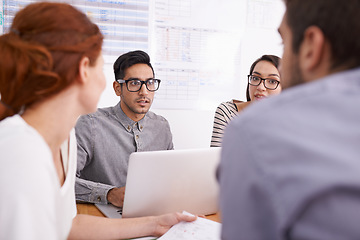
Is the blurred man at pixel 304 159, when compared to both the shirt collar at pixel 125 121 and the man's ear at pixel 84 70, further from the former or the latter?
the shirt collar at pixel 125 121

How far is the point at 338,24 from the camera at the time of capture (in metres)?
0.55

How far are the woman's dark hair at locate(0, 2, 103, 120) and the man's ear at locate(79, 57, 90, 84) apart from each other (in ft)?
0.04

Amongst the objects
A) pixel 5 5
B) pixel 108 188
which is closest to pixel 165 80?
pixel 5 5

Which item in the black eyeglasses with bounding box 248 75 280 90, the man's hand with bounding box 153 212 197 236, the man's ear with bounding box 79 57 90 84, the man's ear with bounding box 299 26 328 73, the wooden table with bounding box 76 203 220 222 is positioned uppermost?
the man's ear with bounding box 299 26 328 73

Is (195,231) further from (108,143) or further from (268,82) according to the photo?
(268,82)

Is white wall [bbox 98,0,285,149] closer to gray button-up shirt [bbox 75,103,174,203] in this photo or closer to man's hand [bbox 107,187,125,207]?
gray button-up shirt [bbox 75,103,174,203]

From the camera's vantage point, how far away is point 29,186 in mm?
746

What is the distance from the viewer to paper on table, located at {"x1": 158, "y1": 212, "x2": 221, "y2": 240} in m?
1.10

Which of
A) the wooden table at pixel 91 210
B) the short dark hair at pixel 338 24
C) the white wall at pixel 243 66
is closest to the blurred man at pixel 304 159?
the short dark hair at pixel 338 24

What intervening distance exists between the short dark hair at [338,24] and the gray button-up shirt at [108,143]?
1518mm

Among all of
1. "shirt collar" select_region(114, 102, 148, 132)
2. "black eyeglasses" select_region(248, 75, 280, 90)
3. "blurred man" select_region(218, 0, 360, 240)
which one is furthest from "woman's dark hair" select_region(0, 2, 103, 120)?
"black eyeglasses" select_region(248, 75, 280, 90)

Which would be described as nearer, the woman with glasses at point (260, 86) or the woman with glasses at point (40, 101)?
the woman with glasses at point (40, 101)

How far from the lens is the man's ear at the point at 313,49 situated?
22.4 inches

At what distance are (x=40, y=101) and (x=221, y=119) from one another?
1612mm
